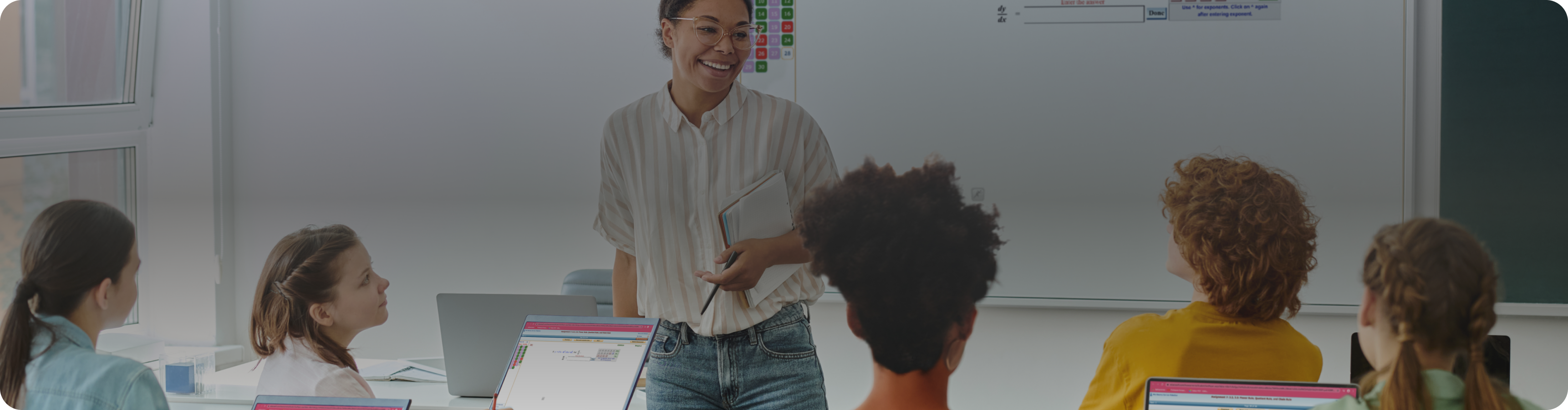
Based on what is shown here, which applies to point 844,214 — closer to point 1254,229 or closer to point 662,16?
point 662,16

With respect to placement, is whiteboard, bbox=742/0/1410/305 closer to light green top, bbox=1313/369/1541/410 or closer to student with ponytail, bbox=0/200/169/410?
light green top, bbox=1313/369/1541/410

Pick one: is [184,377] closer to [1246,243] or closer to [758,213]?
[758,213]

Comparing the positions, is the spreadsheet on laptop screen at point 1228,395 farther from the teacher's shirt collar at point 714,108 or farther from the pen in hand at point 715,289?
the teacher's shirt collar at point 714,108

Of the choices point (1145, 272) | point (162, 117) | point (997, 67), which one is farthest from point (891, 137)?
point (162, 117)

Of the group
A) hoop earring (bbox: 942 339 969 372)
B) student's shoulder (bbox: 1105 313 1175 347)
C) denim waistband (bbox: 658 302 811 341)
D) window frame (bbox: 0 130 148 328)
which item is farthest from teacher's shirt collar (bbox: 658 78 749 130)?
window frame (bbox: 0 130 148 328)

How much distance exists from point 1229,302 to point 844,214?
0.73 m

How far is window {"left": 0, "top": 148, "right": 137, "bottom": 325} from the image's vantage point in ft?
9.31

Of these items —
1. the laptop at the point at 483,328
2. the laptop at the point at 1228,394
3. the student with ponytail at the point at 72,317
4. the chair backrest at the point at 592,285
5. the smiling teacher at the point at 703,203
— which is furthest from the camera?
the chair backrest at the point at 592,285

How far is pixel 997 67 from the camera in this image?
2.60 m

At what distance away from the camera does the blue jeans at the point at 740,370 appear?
1744mm

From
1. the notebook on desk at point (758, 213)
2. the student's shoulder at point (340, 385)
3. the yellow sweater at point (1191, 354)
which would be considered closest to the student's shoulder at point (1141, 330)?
the yellow sweater at point (1191, 354)

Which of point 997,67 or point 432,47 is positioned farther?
point 432,47

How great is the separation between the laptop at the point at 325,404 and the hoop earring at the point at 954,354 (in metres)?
0.84

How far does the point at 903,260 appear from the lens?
1.49 metres
